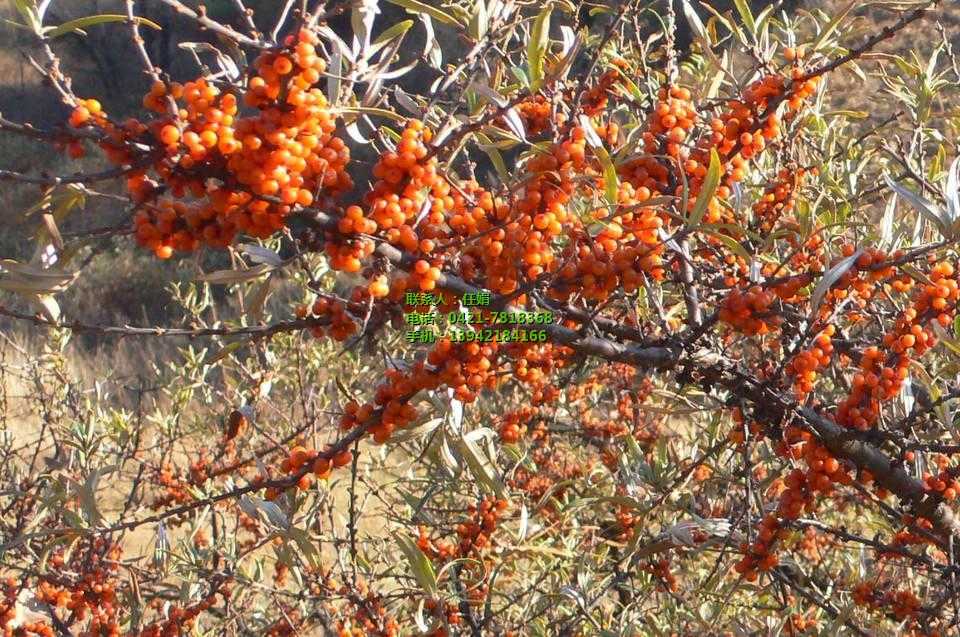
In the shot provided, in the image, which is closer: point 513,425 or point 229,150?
point 229,150

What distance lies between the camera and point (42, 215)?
1.04 meters

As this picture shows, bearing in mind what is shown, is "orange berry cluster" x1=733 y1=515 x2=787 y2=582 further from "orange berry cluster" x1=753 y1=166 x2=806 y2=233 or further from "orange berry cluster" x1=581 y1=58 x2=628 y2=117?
"orange berry cluster" x1=581 y1=58 x2=628 y2=117

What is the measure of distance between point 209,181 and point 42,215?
0.27m

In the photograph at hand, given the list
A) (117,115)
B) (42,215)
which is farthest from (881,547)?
(117,115)

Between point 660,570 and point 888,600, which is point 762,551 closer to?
point 888,600

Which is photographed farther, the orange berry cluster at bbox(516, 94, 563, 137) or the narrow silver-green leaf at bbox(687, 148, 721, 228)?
the orange berry cluster at bbox(516, 94, 563, 137)

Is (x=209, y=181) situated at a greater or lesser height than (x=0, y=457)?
lesser

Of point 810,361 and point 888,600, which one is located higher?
point 810,361

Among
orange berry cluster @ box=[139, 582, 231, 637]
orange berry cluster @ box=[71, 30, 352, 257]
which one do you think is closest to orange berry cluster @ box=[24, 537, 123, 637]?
orange berry cluster @ box=[139, 582, 231, 637]

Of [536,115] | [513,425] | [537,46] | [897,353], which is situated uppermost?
[536,115]

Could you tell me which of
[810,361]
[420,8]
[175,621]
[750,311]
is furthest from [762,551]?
[175,621]

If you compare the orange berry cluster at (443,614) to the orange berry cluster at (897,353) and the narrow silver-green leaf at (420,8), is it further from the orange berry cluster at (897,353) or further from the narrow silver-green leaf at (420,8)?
the narrow silver-green leaf at (420,8)

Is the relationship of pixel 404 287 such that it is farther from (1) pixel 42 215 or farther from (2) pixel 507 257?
(1) pixel 42 215

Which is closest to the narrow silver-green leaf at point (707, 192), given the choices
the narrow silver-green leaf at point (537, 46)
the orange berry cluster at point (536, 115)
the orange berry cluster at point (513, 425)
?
the narrow silver-green leaf at point (537, 46)
